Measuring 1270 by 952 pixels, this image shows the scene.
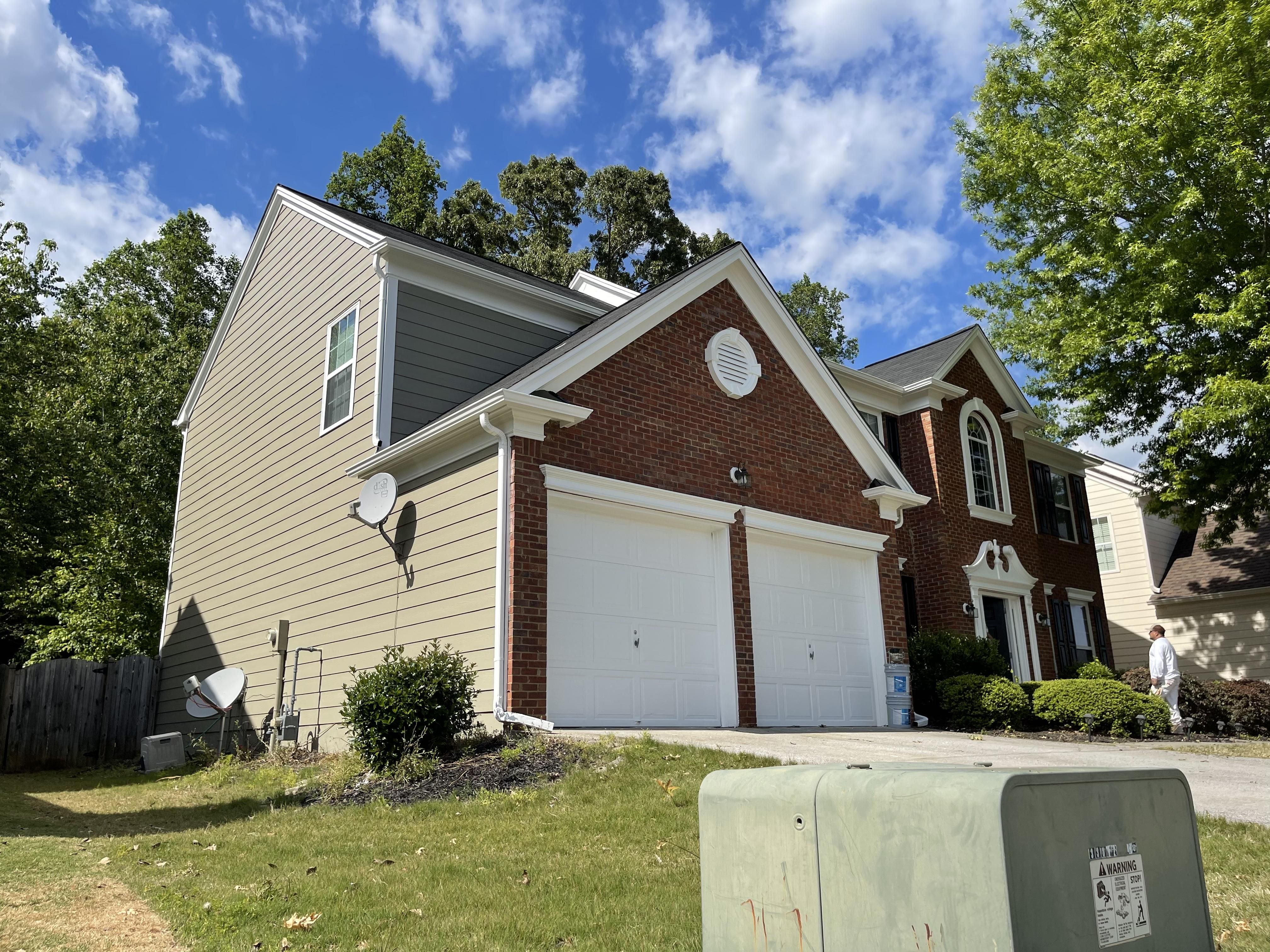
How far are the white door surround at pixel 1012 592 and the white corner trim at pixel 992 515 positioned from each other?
49 cm

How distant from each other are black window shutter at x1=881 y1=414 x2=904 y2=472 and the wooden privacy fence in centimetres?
1484

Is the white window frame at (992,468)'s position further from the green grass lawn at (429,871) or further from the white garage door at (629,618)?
the green grass lawn at (429,871)

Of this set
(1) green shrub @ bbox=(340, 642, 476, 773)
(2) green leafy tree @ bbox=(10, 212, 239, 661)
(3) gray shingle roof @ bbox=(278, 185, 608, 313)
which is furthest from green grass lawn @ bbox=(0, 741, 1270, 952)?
(2) green leafy tree @ bbox=(10, 212, 239, 661)

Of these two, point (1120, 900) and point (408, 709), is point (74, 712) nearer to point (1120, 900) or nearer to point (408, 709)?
point (408, 709)

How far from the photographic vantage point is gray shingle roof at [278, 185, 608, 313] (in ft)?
46.9

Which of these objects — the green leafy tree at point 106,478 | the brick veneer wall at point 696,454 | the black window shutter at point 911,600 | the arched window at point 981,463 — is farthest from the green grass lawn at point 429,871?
the green leafy tree at point 106,478

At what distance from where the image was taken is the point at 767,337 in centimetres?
1381

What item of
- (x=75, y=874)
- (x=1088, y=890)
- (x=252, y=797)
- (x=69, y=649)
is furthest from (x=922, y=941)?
(x=69, y=649)

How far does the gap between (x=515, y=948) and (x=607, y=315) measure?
9650 mm

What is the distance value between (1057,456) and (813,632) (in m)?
12.9

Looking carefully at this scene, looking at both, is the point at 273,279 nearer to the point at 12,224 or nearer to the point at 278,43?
the point at 278,43

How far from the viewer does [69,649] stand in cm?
2477

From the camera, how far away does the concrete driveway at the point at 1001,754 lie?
704 centimetres

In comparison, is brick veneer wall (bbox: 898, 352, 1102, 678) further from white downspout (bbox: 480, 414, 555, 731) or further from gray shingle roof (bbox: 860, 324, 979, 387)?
white downspout (bbox: 480, 414, 555, 731)
